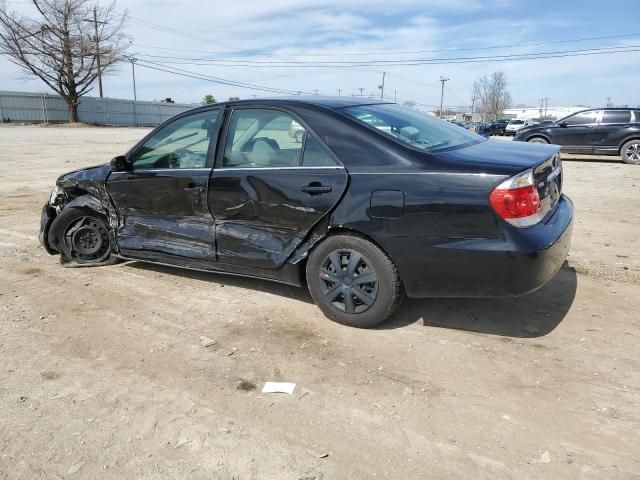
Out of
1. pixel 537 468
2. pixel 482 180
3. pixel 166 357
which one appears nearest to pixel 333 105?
pixel 482 180

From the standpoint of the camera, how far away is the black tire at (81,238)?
5.01 metres

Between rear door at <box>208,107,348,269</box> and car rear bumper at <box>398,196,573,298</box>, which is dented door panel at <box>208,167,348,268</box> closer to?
rear door at <box>208,107,348,269</box>

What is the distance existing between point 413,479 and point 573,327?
2.06 m

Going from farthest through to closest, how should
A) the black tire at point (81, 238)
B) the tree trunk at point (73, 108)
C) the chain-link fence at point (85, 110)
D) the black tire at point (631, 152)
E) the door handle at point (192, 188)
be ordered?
1. the tree trunk at point (73, 108)
2. the chain-link fence at point (85, 110)
3. the black tire at point (631, 152)
4. the black tire at point (81, 238)
5. the door handle at point (192, 188)

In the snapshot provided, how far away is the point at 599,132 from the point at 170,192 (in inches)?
582

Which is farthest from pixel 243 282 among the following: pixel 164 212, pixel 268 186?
pixel 268 186

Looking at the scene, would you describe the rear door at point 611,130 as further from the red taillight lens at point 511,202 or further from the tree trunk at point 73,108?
the tree trunk at point 73,108

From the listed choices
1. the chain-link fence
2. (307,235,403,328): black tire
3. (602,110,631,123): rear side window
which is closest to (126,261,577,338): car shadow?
(307,235,403,328): black tire

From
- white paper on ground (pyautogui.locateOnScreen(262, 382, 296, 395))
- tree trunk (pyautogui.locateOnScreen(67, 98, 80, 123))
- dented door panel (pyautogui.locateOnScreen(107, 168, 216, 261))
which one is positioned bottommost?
white paper on ground (pyautogui.locateOnScreen(262, 382, 296, 395))

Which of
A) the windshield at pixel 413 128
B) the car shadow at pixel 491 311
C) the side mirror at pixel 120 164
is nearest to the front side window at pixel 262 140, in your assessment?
the windshield at pixel 413 128

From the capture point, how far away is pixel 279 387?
3.01 meters

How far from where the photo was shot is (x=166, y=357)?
133 inches

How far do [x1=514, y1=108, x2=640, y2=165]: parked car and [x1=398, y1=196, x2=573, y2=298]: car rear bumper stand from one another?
543 inches

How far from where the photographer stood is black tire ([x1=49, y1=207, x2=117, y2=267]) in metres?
5.01
